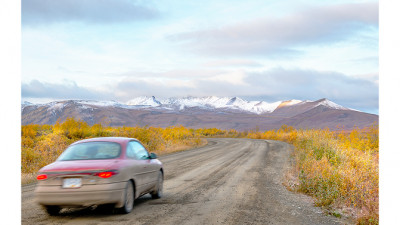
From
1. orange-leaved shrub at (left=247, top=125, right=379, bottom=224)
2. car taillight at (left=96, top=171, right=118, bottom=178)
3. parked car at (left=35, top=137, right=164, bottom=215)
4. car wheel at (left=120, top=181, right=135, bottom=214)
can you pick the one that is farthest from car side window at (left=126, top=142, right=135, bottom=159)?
orange-leaved shrub at (left=247, top=125, right=379, bottom=224)

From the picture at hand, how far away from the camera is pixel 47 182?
24.6 feet

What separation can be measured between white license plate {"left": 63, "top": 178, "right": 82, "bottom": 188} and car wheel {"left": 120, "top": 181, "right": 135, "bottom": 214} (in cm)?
101

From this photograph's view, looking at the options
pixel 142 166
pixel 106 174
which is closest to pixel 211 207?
pixel 142 166

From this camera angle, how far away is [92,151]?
330 inches

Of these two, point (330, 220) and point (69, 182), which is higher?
point (69, 182)

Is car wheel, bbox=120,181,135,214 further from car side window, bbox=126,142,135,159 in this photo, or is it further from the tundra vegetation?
the tundra vegetation

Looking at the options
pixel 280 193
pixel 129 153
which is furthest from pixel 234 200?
pixel 129 153

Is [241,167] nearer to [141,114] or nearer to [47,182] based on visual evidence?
[47,182]

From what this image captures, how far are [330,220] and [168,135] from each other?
109 feet

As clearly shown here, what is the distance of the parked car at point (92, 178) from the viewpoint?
24.4ft

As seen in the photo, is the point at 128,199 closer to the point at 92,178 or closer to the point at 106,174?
the point at 106,174

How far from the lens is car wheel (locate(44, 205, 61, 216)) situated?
7.85m

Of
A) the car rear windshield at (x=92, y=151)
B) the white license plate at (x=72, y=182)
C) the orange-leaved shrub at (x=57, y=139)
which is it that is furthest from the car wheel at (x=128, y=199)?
the orange-leaved shrub at (x=57, y=139)

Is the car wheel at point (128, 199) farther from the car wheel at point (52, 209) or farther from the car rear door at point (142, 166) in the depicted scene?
the car wheel at point (52, 209)
